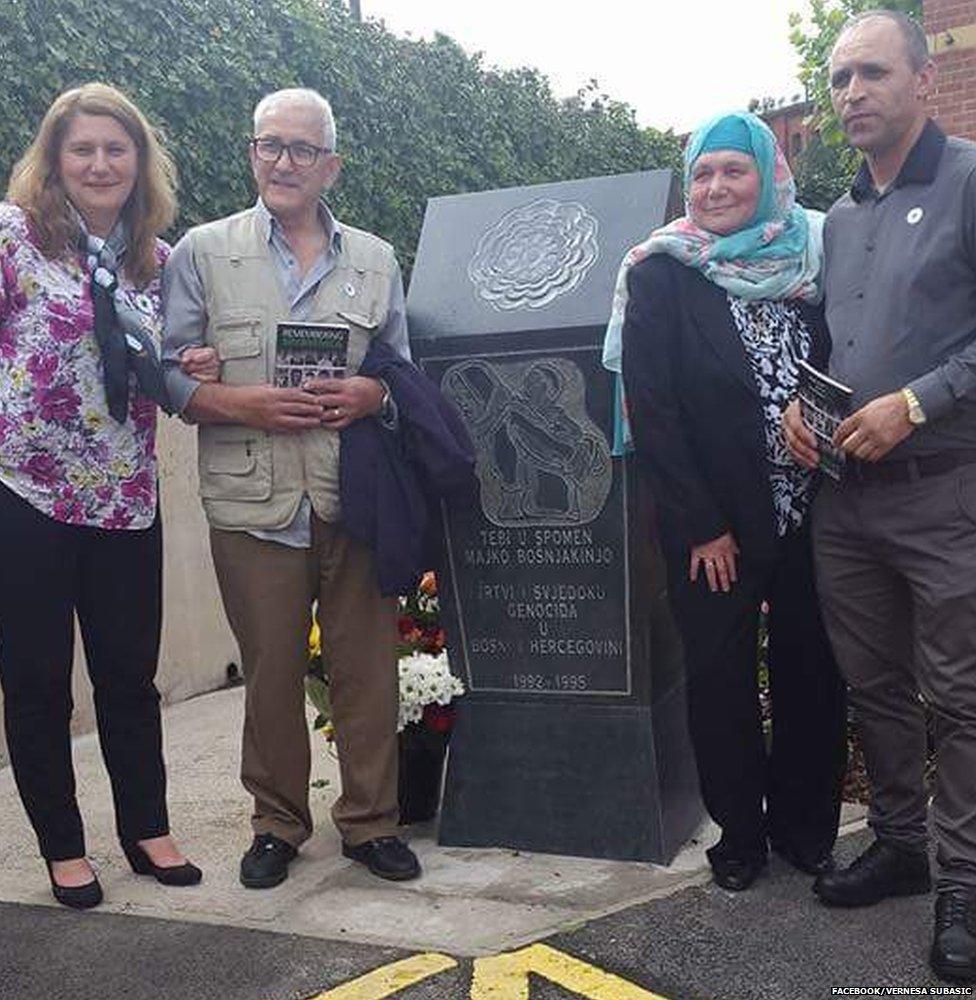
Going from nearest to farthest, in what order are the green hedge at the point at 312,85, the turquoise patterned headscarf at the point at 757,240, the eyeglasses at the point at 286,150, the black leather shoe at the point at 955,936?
the black leather shoe at the point at 955,936, the turquoise patterned headscarf at the point at 757,240, the eyeglasses at the point at 286,150, the green hedge at the point at 312,85

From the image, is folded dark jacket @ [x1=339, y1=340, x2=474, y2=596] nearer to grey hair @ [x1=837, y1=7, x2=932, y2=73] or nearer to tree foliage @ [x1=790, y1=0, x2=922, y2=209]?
grey hair @ [x1=837, y1=7, x2=932, y2=73]

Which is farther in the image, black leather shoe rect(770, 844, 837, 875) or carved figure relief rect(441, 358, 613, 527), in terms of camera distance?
carved figure relief rect(441, 358, 613, 527)

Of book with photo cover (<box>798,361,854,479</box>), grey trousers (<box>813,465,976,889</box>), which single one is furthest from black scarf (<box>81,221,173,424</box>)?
grey trousers (<box>813,465,976,889</box>)

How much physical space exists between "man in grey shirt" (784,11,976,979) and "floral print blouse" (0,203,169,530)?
1.64m

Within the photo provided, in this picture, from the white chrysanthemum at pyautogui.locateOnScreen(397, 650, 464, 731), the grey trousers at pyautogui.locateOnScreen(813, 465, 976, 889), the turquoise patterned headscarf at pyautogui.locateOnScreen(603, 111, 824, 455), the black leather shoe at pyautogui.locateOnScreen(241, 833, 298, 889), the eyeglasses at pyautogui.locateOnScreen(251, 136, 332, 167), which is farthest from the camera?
the white chrysanthemum at pyautogui.locateOnScreen(397, 650, 464, 731)

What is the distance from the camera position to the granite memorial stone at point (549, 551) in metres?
3.39

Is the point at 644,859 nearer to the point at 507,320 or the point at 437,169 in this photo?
the point at 507,320

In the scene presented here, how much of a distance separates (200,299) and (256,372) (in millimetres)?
228

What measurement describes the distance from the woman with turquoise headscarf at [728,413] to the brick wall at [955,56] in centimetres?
791

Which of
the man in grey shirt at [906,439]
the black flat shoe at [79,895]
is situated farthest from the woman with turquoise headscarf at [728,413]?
the black flat shoe at [79,895]

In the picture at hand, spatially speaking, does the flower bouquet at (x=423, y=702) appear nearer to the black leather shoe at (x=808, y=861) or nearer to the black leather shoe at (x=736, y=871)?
the black leather shoe at (x=736, y=871)

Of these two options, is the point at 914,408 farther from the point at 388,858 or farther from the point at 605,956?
the point at 388,858

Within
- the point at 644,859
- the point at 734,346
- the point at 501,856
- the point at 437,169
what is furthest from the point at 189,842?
the point at 437,169

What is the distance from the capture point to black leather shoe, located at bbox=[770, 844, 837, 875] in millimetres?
3223
